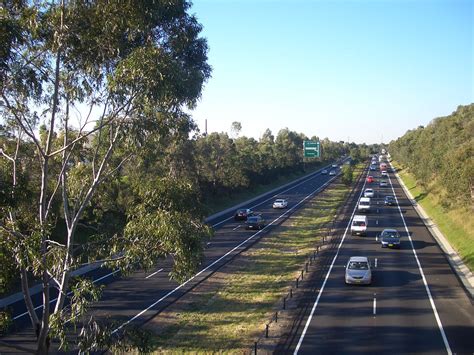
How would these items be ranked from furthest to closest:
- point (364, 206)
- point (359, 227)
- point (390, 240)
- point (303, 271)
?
point (364, 206), point (359, 227), point (390, 240), point (303, 271)

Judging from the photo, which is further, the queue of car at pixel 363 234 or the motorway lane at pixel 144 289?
the queue of car at pixel 363 234

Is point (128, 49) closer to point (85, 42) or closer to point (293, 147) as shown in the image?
point (85, 42)

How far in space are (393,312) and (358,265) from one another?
16.1 ft

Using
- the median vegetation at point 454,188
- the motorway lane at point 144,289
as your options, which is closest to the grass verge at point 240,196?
the motorway lane at point 144,289

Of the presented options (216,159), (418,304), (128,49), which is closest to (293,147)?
(216,159)

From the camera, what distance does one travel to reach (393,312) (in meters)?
18.6

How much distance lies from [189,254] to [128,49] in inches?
206

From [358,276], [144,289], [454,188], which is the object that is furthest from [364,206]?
[144,289]

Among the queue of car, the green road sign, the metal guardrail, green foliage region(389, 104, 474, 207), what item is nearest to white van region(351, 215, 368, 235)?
the queue of car

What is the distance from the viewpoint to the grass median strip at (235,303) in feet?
52.5

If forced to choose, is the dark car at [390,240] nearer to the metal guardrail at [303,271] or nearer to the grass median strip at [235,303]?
the metal guardrail at [303,271]

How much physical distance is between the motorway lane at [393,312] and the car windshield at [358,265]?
3.16ft

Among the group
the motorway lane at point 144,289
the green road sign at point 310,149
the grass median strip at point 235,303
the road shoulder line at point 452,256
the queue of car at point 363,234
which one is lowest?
the road shoulder line at point 452,256

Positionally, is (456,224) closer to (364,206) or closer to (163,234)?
(364,206)
